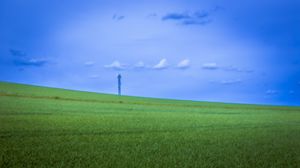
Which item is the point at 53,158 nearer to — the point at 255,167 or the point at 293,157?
the point at 255,167

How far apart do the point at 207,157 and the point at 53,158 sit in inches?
131

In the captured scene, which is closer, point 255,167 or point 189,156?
point 255,167

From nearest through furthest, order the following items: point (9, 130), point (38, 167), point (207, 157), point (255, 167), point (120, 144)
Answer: point (38, 167) < point (255, 167) < point (207, 157) < point (120, 144) < point (9, 130)

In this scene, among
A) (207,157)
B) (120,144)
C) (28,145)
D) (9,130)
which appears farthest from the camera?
(9,130)

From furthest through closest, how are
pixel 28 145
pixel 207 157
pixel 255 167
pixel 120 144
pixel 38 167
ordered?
pixel 120 144
pixel 28 145
pixel 207 157
pixel 255 167
pixel 38 167

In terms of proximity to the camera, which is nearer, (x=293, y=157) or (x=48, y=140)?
(x=293, y=157)

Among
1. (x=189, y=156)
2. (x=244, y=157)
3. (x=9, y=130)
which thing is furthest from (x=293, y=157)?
(x=9, y=130)

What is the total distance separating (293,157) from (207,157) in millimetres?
2146

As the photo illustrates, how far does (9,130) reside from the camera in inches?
442

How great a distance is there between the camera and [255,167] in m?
6.61

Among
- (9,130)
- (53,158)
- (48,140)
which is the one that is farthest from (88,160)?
(9,130)

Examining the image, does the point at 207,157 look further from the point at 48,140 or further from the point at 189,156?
the point at 48,140

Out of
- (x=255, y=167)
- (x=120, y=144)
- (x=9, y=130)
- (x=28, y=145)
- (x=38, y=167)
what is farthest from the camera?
(x=9, y=130)

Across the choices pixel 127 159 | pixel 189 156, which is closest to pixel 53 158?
pixel 127 159
